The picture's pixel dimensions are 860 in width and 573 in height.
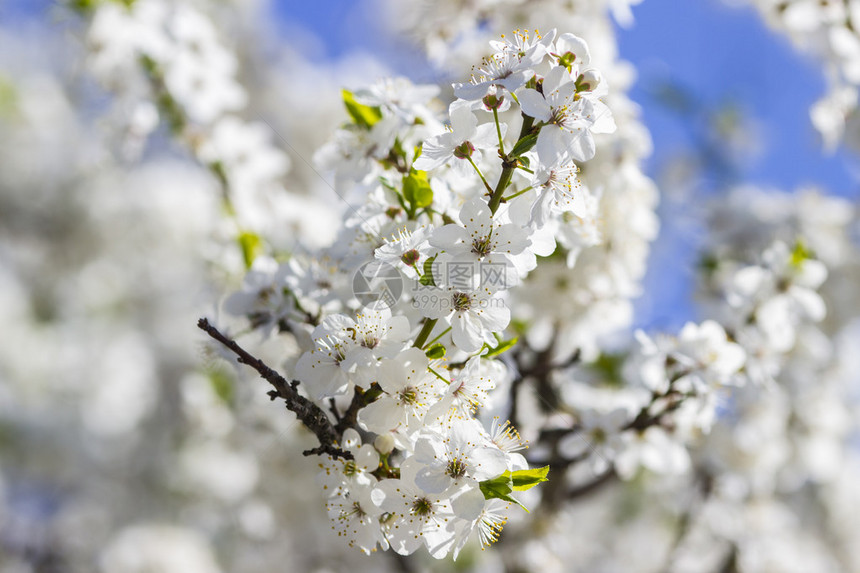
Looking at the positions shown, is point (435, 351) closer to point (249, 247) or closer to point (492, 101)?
point (492, 101)

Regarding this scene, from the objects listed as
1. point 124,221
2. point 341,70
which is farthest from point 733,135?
point 124,221

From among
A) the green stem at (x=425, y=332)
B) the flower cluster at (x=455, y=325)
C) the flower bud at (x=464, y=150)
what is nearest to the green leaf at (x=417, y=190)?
the flower cluster at (x=455, y=325)

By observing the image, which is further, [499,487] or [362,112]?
[362,112]

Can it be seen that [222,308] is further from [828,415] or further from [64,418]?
[64,418]

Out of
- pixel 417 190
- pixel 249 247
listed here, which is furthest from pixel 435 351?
pixel 249 247

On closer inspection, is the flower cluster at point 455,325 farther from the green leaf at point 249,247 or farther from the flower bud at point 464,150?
the green leaf at point 249,247

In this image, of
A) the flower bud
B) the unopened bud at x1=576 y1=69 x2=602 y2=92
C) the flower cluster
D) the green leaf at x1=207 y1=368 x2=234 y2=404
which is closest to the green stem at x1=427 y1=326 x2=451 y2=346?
the flower cluster

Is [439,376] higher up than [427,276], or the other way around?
[427,276]
